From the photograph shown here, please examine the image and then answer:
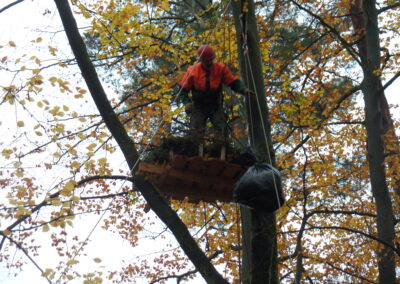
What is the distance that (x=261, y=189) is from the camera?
397 centimetres

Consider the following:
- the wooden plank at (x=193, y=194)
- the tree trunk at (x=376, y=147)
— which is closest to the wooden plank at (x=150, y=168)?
the wooden plank at (x=193, y=194)

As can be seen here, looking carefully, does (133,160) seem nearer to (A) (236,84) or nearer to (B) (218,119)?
(B) (218,119)

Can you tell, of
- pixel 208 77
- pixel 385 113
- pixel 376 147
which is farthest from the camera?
pixel 385 113

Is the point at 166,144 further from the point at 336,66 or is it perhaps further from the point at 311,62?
the point at 336,66

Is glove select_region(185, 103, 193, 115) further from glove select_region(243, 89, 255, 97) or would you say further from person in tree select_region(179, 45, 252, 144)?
glove select_region(243, 89, 255, 97)

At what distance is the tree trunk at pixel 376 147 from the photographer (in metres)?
7.09

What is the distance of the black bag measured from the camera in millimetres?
3992

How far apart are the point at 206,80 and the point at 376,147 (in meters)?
3.66

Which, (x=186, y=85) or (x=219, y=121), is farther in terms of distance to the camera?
(x=219, y=121)

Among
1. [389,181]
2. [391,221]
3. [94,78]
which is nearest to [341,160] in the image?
[389,181]

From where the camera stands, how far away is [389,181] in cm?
1084

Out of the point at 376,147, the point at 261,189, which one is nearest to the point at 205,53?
the point at 261,189

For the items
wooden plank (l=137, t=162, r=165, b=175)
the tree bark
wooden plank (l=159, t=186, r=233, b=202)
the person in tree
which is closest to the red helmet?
the person in tree

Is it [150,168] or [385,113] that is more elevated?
[385,113]
